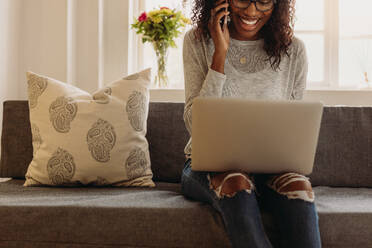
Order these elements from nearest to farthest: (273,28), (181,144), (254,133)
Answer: (254,133) < (273,28) < (181,144)

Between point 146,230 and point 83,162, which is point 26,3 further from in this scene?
point 146,230

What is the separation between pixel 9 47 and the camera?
2.15 metres

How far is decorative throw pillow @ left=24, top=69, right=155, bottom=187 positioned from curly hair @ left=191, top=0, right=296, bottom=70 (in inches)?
14.9

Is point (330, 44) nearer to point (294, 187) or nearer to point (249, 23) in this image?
point (249, 23)

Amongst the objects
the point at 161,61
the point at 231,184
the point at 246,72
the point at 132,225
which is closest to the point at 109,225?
the point at 132,225

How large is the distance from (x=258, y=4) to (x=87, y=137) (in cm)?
82

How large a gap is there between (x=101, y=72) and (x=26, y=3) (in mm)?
588

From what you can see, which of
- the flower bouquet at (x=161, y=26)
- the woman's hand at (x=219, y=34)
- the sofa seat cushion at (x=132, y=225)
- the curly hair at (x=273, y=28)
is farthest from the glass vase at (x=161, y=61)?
the sofa seat cushion at (x=132, y=225)

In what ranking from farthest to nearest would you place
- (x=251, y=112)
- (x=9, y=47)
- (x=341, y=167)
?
(x=9, y=47) < (x=341, y=167) < (x=251, y=112)

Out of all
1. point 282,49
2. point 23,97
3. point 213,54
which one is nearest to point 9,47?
point 23,97

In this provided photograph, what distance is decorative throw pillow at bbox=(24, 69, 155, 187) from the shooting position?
146 cm

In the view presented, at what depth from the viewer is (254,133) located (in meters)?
1.00

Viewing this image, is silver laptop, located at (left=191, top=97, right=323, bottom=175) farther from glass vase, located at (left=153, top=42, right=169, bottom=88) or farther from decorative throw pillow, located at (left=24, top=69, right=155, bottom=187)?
glass vase, located at (left=153, top=42, right=169, bottom=88)

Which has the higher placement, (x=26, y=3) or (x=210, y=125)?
(x=26, y=3)
